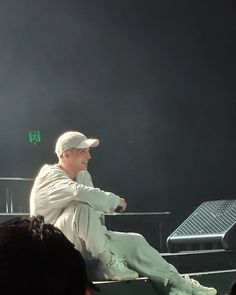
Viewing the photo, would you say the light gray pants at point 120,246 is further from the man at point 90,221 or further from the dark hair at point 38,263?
the dark hair at point 38,263

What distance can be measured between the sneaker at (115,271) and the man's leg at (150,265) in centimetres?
11

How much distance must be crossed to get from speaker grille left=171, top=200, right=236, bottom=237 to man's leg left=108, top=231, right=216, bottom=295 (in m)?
1.15

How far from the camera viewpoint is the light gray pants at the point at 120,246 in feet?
10.9

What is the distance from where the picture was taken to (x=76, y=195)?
3.36 m

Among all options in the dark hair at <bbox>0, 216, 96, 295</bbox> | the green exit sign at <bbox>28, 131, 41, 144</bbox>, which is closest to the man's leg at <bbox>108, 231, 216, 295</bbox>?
the dark hair at <bbox>0, 216, 96, 295</bbox>

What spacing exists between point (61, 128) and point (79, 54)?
3.44ft

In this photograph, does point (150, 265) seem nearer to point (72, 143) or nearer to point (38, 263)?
point (72, 143)

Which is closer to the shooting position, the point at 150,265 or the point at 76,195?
the point at 76,195

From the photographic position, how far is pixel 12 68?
23.6 ft

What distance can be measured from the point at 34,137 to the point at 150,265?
4246 mm

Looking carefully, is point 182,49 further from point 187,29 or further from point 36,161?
point 36,161

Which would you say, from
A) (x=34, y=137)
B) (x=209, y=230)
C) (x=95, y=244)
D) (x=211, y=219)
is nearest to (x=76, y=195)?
(x=95, y=244)

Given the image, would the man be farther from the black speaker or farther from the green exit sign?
the green exit sign

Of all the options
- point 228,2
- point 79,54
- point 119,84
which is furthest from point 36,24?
point 228,2
